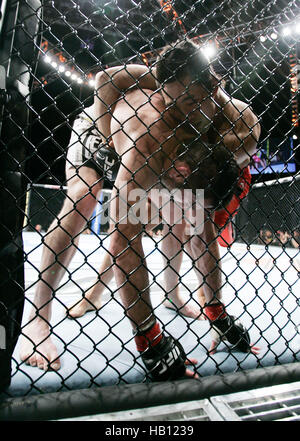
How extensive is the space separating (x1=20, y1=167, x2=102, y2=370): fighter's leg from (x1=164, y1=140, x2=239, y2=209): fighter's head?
1.07 feet

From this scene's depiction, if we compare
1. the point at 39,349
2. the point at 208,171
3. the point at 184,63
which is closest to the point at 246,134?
the point at 208,171

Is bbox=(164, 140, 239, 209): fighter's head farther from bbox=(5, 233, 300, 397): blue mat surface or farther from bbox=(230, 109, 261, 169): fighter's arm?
bbox=(5, 233, 300, 397): blue mat surface

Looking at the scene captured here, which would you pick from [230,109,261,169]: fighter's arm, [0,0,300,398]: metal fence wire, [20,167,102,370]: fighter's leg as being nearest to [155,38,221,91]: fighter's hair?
[0,0,300,398]: metal fence wire

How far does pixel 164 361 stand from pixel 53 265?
59cm

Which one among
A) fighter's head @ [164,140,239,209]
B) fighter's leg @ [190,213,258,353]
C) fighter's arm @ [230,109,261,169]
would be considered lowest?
fighter's leg @ [190,213,258,353]

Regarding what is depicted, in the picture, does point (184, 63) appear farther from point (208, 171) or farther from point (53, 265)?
point (53, 265)

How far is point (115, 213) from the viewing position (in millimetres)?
967

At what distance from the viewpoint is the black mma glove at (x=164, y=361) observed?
888mm

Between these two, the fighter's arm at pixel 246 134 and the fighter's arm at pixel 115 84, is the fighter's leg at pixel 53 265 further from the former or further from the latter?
the fighter's arm at pixel 246 134

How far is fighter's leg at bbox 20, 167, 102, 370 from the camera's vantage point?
3.14ft

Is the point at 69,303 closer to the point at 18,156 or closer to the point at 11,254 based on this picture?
the point at 11,254

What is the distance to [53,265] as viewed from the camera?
3.84ft
